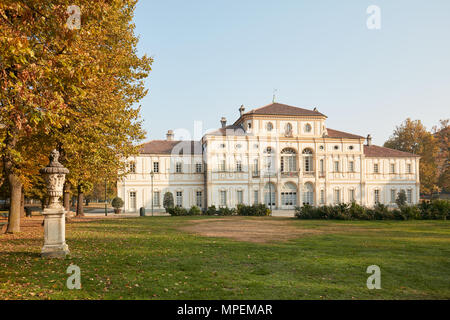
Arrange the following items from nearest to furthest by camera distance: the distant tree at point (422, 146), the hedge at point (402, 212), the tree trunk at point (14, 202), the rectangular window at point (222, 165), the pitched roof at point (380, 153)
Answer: the tree trunk at point (14, 202), the hedge at point (402, 212), the rectangular window at point (222, 165), the pitched roof at point (380, 153), the distant tree at point (422, 146)

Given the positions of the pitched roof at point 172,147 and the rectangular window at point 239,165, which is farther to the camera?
the pitched roof at point 172,147

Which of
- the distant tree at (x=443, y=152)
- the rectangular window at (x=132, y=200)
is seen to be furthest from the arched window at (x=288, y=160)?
the distant tree at (x=443, y=152)

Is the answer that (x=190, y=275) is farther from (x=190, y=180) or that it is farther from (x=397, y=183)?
(x=397, y=183)

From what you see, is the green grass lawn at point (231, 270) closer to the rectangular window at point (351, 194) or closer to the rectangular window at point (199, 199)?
the rectangular window at point (199, 199)

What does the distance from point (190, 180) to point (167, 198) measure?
13.7 ft

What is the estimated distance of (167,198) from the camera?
40.1 meters

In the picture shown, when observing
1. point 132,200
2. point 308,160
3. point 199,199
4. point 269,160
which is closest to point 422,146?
point 308,160

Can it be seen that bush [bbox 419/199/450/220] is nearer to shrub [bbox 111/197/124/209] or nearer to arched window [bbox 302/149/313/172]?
arched window [bbox 302/149/313/172]

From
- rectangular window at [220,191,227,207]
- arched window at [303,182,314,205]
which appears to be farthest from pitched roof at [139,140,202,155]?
arched window at [303,182,314,205]

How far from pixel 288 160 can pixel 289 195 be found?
460cm

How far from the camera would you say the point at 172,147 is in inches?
1715

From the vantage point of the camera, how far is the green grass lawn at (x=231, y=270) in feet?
19.9

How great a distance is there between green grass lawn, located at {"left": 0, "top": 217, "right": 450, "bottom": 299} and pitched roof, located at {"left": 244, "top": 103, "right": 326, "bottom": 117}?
3126cm

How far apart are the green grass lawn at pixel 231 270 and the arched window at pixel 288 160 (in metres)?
30.9
